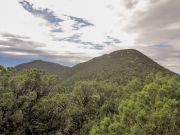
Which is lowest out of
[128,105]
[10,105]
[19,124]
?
[19,124]

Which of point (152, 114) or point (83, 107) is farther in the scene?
point (83, 107)

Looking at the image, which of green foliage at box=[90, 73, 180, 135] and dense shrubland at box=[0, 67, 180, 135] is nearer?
green foliage at box=[90, 73, 180, 135]

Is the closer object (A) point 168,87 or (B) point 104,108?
(A) point 168,87

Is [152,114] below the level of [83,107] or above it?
above

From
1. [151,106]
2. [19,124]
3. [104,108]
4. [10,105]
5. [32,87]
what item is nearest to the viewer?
[151,106]

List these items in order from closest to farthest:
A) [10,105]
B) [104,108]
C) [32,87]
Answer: [10,105] < [32,87] < [104,108]

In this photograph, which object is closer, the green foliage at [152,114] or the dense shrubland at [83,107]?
the green foliage at [152,114]

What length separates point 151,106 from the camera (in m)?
31.3

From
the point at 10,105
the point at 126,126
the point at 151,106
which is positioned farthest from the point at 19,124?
the point at 151,106

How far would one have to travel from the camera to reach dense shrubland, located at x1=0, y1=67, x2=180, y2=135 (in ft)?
98.1

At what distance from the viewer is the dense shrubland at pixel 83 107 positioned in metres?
29.9

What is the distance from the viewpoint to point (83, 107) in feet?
203

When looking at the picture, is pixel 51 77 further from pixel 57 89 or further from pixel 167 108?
pixel 167 108

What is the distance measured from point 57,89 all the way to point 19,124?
11084 millimetres
